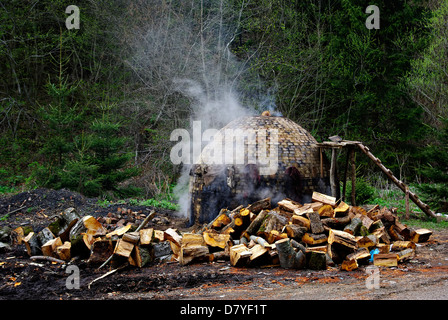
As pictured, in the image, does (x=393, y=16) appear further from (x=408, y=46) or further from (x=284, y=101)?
(x=284, y=101)

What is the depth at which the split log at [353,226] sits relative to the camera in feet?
16.6

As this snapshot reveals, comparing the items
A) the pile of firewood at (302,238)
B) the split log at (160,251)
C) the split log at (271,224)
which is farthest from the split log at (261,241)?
the split log at (160,251)

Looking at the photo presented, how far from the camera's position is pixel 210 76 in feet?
42.3

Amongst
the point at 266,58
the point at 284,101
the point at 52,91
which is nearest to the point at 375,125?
the point at 284,101

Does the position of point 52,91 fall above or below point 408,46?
below

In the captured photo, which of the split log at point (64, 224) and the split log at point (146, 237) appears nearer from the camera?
the split log at point (146, 237)

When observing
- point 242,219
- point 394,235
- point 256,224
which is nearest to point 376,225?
point 394,235

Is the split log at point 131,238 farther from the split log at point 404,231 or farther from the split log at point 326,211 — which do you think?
the split log at point 404,231

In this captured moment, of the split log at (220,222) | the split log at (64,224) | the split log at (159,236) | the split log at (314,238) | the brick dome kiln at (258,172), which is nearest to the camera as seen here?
the split log at (314,238)

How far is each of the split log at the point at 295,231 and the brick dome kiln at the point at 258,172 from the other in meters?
1.52

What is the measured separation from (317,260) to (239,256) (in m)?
0.92

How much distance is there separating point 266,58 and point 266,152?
7.64m

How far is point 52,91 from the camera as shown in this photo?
11273 millimetres

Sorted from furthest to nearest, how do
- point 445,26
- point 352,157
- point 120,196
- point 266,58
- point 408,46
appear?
point 408,46 → point 445,26 → point 266,58 → point 120,196 → point 352,157
